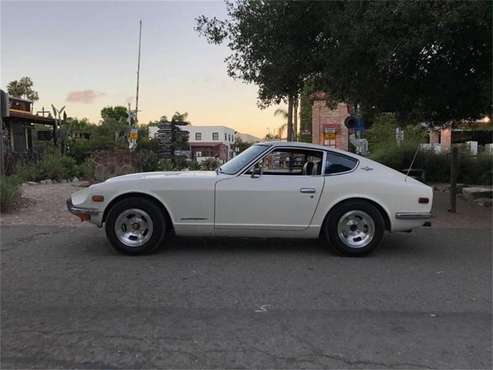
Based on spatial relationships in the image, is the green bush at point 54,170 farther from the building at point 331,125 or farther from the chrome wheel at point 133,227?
the building at point 331,125

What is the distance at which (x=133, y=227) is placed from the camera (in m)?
6.51

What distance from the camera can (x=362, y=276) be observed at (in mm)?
5777

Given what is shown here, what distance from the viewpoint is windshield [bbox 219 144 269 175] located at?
22.0ft

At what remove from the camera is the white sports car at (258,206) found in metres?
6.47

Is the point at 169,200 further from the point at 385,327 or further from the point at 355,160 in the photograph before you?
the point at 385,327

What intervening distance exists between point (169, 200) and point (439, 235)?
15.3 ft

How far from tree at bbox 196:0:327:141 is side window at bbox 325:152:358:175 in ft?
12.3

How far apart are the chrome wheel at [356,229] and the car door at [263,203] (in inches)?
17.5

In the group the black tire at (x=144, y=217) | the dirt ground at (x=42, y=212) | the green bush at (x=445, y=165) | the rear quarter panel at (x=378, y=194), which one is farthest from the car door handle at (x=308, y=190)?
the green bush at (x=445, y=165)

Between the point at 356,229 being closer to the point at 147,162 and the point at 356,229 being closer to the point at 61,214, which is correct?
the point at 61,214

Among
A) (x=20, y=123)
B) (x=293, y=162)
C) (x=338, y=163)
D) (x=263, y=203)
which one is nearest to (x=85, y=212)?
(x=263, y=203)

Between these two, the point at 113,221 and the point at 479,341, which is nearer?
the point at 479,341

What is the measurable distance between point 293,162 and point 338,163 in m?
0.61

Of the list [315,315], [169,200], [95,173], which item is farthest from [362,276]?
[95,173]
